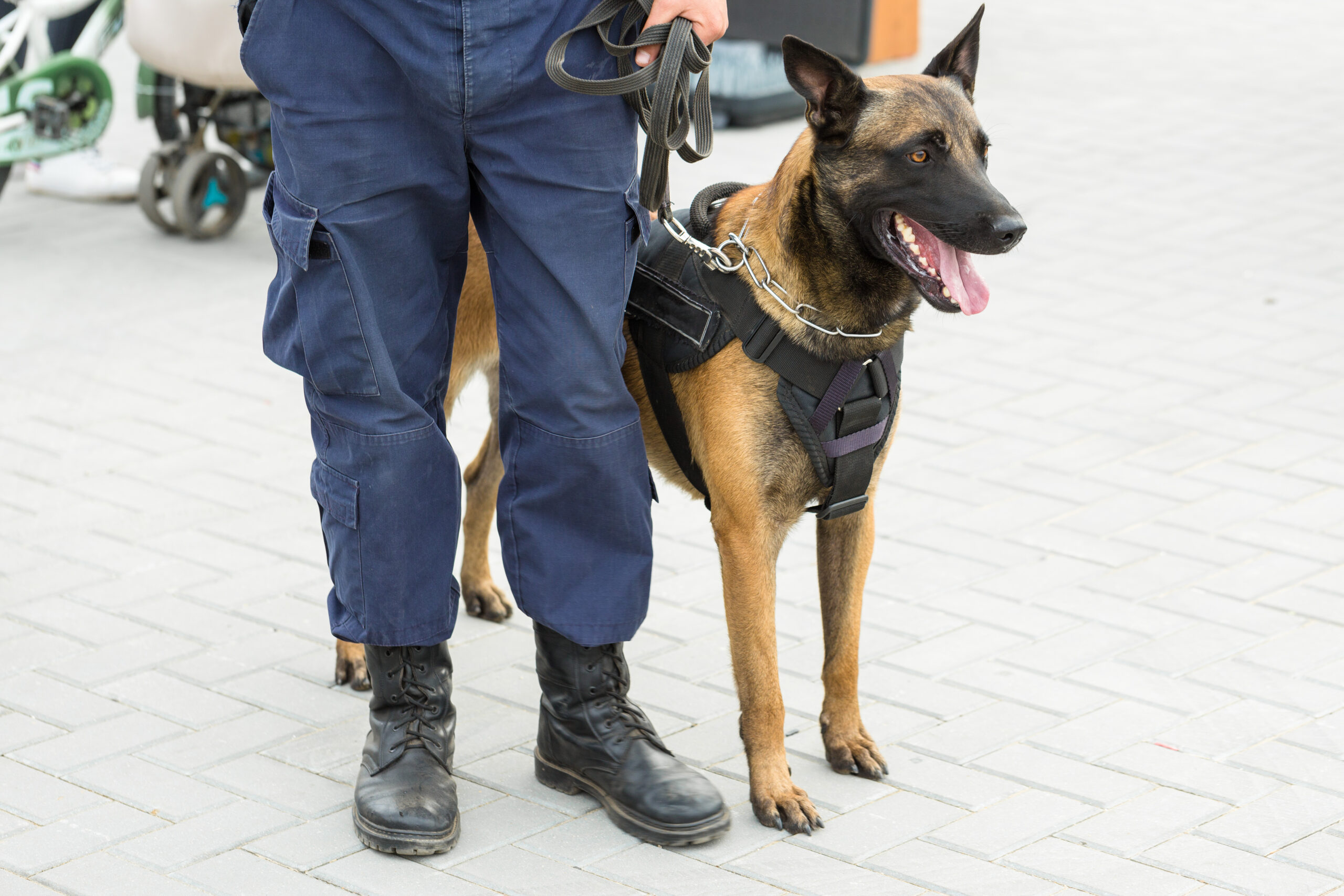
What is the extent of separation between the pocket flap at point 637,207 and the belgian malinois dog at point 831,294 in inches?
10.3

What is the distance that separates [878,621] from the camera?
370 centimetres

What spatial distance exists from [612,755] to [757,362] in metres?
0.77

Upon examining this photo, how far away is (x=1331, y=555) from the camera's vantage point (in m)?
4.05

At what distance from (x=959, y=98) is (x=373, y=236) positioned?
1073mm

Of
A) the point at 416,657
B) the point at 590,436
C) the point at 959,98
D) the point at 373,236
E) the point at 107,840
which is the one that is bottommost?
the point at 107,840

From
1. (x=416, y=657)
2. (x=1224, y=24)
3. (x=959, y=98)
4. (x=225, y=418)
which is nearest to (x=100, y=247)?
(x=225, y=418)

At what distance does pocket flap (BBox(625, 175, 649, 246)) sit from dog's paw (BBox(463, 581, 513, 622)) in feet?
4.07

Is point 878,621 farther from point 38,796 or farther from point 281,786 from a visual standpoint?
point 38,796

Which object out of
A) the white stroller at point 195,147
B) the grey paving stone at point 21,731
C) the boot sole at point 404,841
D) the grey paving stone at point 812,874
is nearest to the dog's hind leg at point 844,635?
the grey paving stone at point 812,874

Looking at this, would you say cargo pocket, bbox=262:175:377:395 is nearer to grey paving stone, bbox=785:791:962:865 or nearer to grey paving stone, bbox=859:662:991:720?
grey paving stone, bbox=785:791:962:865

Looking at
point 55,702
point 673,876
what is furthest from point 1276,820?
point 55,702

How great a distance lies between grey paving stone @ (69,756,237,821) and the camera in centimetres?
283

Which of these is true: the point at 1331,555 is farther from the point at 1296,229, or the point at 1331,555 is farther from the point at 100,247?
the point at 100,247

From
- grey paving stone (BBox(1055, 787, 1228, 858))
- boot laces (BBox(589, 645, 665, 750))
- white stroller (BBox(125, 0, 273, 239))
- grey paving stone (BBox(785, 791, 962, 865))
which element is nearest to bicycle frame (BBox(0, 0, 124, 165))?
white stroller (BBox(125, 0, 273, 239))
